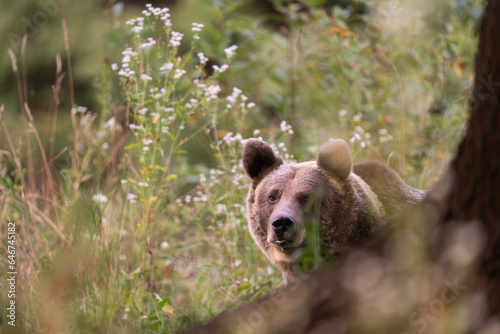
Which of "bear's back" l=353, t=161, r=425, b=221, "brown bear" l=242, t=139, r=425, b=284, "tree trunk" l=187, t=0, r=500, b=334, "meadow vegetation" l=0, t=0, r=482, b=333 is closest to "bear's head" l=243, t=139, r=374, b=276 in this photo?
"brown bear" l=242, t=139, r=425, b=284

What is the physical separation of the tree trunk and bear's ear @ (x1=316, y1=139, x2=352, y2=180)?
62.9 inches

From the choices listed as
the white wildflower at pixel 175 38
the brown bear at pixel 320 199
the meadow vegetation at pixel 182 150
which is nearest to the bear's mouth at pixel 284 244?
the brown bear at pixel 320 199

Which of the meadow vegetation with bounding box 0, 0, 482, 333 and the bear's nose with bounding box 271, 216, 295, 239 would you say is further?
the meadow vegetation with bounding box 0, 0, 482, 333

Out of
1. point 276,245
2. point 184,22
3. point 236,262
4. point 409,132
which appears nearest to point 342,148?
point 276,245

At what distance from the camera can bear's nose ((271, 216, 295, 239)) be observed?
10.2ft

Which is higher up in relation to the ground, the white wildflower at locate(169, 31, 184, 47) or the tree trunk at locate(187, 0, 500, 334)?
the tree trunk at locate(187, 0, 500, 334)

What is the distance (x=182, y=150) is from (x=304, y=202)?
1.01 meters

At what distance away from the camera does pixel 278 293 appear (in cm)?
184

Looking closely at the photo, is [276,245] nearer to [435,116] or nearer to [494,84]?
[494,84]

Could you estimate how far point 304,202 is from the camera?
3.33 meters

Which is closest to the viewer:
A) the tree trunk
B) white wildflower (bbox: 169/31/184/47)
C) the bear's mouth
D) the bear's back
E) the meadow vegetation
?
the tree trunk

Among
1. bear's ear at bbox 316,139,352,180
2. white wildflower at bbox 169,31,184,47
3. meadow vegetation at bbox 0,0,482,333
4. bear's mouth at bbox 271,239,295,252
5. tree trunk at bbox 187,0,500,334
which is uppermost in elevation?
tree trunk at bbox 187,0,500,334

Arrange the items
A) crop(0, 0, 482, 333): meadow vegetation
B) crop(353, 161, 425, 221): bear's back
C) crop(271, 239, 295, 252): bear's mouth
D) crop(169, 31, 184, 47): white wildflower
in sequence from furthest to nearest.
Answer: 1. crop(169, 31, 184, 47): white wildflower
2. crop(353, 161, 425, 221): bear's back
3. crop(0, 0, 482, 333): meadow vegetation
4. crop(271, 239, 295, 252): bear's mouth

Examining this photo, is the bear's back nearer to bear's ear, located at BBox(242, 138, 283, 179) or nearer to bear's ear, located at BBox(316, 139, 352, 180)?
bear's ear, located at BBox(316, 139, 352, 180)
